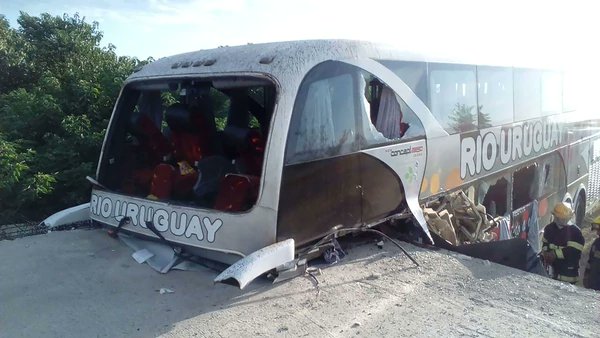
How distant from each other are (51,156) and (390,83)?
17.3 ft

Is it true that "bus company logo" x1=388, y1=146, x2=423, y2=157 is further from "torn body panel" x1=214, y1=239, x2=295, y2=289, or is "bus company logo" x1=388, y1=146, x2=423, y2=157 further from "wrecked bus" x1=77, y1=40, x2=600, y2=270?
"torn body panel" x1=214, y1=239, x2=295, y2=289

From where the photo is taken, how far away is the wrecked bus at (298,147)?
3750mm

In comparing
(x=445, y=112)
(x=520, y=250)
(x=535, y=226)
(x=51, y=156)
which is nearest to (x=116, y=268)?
(x=520, y=250)

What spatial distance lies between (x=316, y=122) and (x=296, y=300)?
131 cm

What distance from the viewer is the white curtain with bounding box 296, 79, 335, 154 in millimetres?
3797

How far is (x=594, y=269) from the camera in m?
6.06

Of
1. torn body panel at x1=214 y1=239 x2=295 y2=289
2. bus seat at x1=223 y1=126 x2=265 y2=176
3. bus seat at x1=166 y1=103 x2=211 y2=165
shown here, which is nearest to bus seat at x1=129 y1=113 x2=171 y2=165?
bus seat at x1=166 y1=103 x2=211 y2=165

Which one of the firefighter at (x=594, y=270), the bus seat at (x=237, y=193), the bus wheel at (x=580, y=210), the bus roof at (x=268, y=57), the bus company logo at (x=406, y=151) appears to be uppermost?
the bus roof at (x=268, y=57)

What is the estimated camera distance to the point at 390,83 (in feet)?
15.6

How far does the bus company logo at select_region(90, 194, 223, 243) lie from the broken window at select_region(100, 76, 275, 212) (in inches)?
11.4

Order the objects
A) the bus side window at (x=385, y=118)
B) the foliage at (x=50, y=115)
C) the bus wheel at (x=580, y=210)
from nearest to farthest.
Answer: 1. the bus side window at (x=385, y=118)
2. the foliage at (x=50, y=115)
3. the bus wheel at (x=580, y=210)

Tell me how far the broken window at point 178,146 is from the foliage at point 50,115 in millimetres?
2473

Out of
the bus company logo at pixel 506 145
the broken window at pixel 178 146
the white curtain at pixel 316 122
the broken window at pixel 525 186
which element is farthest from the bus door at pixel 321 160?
the broken window at pixel 525 186

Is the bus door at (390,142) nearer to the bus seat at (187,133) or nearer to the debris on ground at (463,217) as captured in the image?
the debris on ground at (463,217)
